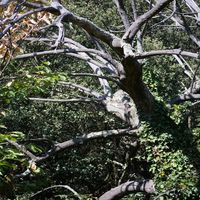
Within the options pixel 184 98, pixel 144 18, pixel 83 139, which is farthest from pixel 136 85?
pixel 184 98

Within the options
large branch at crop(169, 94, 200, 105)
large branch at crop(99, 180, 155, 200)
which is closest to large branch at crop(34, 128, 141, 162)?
large branch at crop(99, 180, 155, 200)

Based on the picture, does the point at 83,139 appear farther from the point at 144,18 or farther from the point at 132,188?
the point at 144,18

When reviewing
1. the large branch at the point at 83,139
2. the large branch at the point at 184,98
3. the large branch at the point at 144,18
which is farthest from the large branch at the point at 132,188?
the large branch at the point at 144,18

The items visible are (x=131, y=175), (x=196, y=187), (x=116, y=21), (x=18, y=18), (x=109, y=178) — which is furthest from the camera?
(x=116, y=21)

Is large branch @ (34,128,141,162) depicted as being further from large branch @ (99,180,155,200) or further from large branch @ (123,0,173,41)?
large branch @ (123,0,173,41)

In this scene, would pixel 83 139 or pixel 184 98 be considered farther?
pixel 184 98

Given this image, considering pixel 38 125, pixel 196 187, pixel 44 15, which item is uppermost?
pixel 38 125

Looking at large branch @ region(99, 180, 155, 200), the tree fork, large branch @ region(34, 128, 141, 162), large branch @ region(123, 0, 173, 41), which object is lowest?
large branch @ region(99, 180, 155, 200)

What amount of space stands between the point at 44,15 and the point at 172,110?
5.58 meters

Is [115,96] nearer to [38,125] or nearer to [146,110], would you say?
[146,110]

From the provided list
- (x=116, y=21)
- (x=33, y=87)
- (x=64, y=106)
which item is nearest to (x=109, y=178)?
(x=64, y=106)

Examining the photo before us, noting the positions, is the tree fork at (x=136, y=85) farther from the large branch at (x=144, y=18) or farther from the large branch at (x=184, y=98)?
the large branch at (x=184, y=98)

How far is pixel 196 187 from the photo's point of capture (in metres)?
8.29

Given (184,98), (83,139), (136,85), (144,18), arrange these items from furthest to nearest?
(184,98)
(83,139)
(136,85)
(144,18)
